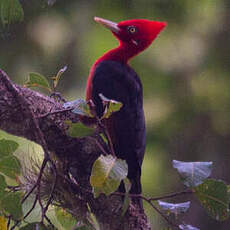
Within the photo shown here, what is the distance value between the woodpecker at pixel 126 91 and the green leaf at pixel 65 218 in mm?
256

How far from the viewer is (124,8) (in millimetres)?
4383

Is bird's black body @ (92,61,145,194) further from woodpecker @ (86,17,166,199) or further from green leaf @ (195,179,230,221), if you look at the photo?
green leaf @ (195,179,230,221)

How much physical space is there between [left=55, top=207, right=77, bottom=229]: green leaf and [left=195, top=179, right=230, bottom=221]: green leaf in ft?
1.62

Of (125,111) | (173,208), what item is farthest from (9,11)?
(125,111)

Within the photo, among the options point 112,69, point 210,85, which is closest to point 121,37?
point 112,69

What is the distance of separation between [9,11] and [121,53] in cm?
137

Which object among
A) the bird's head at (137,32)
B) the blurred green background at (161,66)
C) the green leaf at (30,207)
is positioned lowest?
the blurred green background at (161,66)

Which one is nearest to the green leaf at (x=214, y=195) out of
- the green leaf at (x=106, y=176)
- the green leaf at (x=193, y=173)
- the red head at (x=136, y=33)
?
the green leaf at (x=193, y=173)

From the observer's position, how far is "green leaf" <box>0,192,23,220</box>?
1532 millimetres

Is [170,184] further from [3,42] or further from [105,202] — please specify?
[105,202]

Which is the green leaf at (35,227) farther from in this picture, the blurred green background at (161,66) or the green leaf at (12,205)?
the blurred green background at (161,66)

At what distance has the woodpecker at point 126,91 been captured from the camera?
2049 mm

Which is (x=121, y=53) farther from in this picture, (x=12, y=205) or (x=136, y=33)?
(x=12, y=205)

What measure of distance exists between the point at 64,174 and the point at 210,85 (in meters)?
2.63
